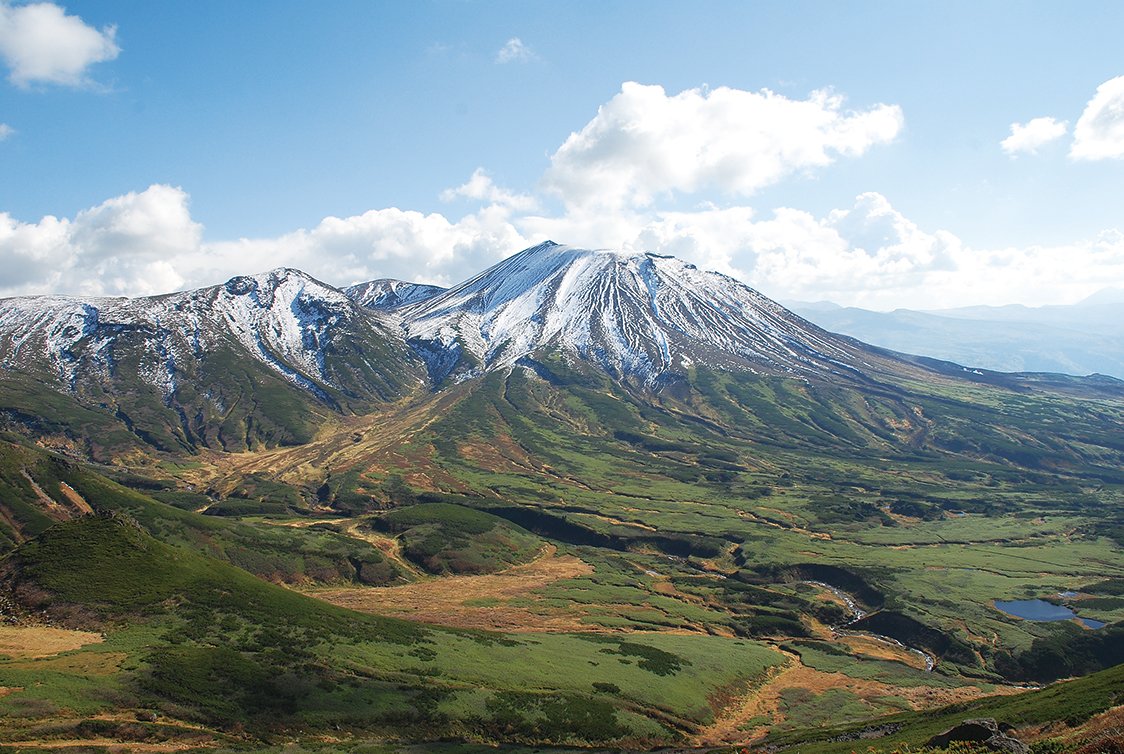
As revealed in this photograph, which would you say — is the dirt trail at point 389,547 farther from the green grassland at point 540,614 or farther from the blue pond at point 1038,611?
the blue pond at point 1038,611

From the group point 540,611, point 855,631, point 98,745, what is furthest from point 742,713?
point 98,745

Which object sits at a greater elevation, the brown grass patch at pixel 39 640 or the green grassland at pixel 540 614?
the brown grass patch at pixel 39 640

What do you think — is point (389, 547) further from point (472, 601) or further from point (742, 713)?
point (742, 713)

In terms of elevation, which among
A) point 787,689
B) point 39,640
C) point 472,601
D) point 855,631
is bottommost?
point 855,631

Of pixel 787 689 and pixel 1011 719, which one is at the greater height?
pixel 1011 719

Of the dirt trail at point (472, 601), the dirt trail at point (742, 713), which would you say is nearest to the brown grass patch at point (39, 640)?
the dirt trail at point (472, 601)

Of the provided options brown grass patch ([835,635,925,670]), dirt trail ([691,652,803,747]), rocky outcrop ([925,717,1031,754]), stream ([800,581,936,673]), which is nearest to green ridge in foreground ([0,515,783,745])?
dirt trail ([691,652,803,747])
